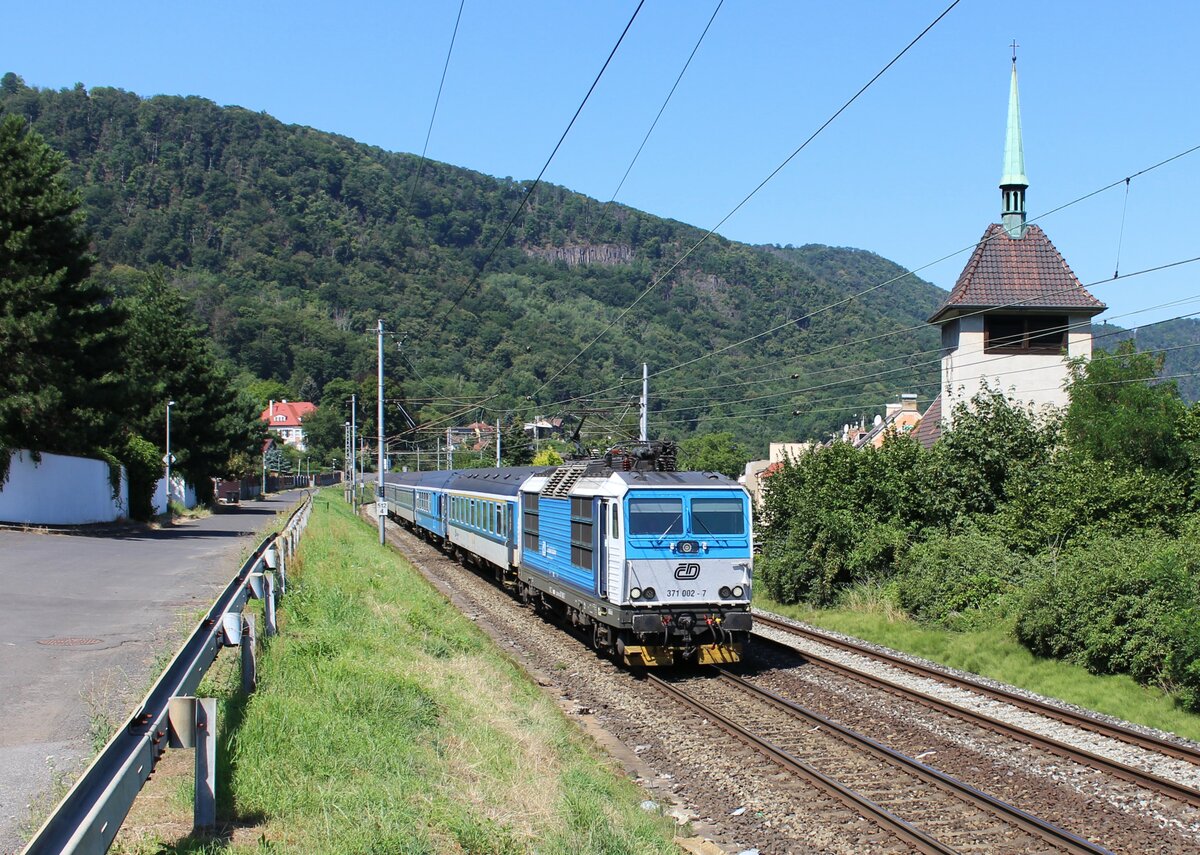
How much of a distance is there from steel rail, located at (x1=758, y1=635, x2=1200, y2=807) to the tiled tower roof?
22.6 m

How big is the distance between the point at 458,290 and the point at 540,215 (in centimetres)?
7690

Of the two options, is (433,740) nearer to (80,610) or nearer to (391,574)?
(80,610)

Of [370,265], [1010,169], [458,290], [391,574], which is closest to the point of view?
[391,574]

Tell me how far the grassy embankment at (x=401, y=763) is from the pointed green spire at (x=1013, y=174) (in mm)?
30958

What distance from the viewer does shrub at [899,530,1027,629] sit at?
17641 millimetres

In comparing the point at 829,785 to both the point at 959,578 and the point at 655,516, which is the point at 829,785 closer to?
the point at 655,516

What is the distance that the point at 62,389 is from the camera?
1254 inches

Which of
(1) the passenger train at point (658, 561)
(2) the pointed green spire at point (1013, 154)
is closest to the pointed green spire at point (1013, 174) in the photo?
(2) the pointed green spire at point (1013, 154)

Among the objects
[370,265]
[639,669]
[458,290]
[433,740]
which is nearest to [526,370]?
[458,290]

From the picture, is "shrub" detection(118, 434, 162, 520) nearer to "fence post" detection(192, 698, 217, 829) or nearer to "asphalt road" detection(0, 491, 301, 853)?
"asphalt road" detection(0, 491, 301, 853)

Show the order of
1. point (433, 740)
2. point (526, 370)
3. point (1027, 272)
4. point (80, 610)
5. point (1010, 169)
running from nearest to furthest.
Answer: point (433, 740) < point (80, 610) < point (1027, 272) < point (1010, 169) < point (526, 370)

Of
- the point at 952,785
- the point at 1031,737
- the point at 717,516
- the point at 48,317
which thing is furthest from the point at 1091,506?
the point at 48,317

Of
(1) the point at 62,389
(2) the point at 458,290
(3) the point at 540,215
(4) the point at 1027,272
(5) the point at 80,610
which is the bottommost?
(5) the point at 80,610

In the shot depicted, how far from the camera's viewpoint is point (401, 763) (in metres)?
7.62
